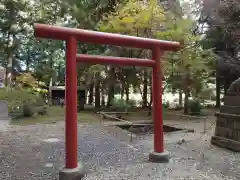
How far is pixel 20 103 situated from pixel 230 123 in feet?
40.2

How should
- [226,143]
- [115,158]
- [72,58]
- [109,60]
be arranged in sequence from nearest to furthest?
1. [72,58]
2. [109,60]
3. [115,158]
4. [226,143]

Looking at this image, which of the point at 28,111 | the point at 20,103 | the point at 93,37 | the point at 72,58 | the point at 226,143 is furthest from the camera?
the point at 20,103

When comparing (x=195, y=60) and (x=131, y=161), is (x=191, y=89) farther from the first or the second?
(x=131, y=161)

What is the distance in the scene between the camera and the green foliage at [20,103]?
529 inches

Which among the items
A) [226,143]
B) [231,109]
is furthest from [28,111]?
[231,109]

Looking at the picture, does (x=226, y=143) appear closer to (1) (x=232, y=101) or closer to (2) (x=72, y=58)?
(1) (x=232, y=101)

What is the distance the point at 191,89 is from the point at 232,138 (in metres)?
9.19

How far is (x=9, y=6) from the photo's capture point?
17.4 m

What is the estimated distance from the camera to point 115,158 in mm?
5664

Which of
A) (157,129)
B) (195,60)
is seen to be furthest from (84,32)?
(195,60)

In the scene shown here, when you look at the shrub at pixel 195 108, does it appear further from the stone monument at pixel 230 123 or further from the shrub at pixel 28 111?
the shrub at pixel 28 111

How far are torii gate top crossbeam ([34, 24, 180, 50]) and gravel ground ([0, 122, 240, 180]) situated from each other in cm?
253

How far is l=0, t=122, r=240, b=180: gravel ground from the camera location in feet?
14.7

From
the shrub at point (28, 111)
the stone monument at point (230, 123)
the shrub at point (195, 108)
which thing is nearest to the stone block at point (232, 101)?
the stone monument at point (230, 123)
